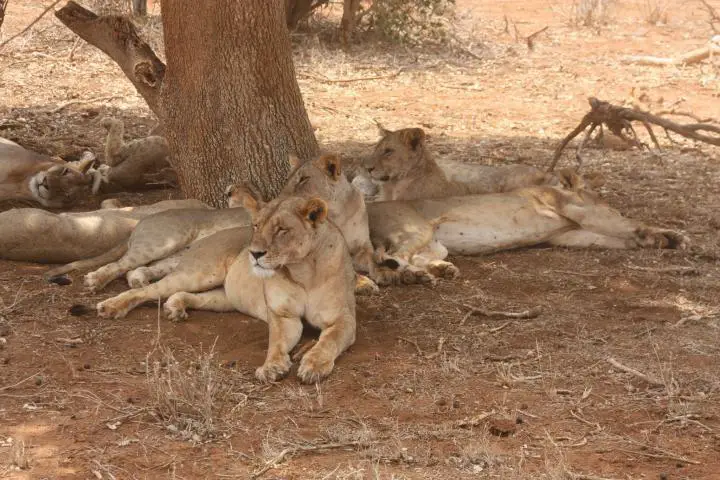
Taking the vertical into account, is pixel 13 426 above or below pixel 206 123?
below

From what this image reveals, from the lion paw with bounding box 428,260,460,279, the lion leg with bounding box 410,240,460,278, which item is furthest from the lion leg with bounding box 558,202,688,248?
the lion paw with bounding box 428,260,460,279

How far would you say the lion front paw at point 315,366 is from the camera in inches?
195

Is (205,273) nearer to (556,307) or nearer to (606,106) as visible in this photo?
(556,307)

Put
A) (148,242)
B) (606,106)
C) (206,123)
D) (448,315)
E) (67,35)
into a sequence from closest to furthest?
(448,315), (148,242), (206,123), (606,106), (67,35)

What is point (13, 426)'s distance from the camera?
4.46m

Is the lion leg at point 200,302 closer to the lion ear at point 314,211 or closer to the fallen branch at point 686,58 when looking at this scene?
the lion ear at point 314,211

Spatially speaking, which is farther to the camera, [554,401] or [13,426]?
[554,401]

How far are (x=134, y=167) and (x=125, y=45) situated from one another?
1.11 m

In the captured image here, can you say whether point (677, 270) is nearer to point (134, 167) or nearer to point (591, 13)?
point (134, 167)

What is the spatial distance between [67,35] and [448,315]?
8.62m

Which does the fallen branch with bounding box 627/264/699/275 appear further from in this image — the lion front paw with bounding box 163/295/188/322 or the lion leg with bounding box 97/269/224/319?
the lion front paw with bounding box 163/295/188/322

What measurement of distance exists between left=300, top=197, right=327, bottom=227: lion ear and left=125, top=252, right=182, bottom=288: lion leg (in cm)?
Result: 143

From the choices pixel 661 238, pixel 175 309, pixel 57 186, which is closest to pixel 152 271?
pixel 175 309

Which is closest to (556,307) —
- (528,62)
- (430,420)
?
(430,420)
